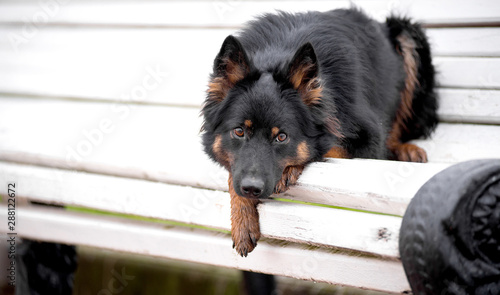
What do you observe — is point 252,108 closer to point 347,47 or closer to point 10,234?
point 347,47

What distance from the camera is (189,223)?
2.83 meters

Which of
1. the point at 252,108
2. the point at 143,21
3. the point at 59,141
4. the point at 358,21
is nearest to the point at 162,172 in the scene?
the point at 252,108

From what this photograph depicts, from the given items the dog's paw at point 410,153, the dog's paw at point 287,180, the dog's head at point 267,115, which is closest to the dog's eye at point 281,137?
the dog's head at point 267,115

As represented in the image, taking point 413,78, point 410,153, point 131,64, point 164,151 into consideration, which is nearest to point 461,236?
point 410,153

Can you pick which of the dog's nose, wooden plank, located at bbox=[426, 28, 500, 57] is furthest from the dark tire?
wooden plank, located at bbox=[426, 28, 500, 57]

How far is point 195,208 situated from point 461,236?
155 centimetres

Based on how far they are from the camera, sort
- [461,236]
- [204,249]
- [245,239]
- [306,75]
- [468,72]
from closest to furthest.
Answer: [461,236], [245,239], [306,75], [204,249], [468,72]

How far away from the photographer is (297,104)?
2.62m

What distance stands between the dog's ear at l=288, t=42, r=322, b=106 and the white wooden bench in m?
0.41

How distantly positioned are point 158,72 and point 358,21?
181cm

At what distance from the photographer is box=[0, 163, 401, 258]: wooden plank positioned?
2.15 metres

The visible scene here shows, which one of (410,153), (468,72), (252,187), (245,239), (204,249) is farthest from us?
(468,72)

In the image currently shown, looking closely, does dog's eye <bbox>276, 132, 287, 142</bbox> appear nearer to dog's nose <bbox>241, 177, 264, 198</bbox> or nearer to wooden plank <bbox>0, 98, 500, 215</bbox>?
wooden plank <bbox>0, 98, 500, 215</bbox>

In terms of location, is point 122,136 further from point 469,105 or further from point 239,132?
point 469,105
